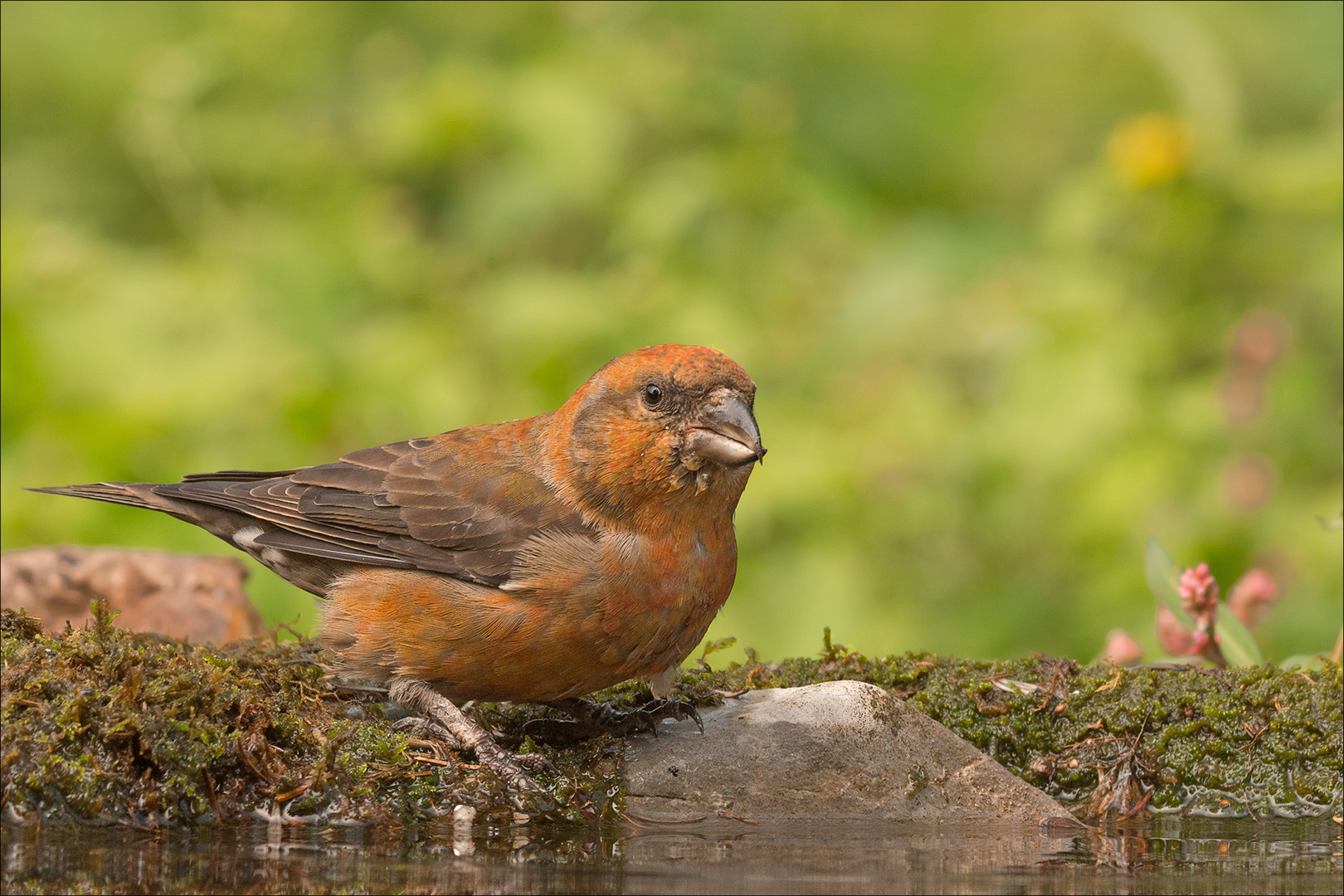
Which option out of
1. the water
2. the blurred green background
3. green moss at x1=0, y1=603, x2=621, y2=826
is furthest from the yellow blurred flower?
green moss at x1=0, y1=603, x2=621, y2=826

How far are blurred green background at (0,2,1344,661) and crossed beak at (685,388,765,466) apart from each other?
2780 mm

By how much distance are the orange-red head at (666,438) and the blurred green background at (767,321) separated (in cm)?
264

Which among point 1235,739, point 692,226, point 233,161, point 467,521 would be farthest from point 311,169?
point 1235,739

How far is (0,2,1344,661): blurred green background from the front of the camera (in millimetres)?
7109

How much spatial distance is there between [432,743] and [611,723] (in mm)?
644

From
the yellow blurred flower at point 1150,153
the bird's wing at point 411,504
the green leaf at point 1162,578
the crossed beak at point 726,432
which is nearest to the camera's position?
the crossed beak at point 726,432

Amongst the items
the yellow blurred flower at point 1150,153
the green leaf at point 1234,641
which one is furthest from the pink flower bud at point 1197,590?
the yellow blurred flower at point 1150,153

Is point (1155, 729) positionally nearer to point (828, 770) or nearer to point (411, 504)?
point (828, 770)

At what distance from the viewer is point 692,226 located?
834 centimetres

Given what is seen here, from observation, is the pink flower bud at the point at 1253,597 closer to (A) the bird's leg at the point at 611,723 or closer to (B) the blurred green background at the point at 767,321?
(B) the blurred green background at the point at 767,321

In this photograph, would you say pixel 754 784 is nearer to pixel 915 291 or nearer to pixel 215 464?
pixel 215 464

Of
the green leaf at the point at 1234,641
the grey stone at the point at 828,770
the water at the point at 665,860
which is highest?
the green leaf at the point at 1234,641

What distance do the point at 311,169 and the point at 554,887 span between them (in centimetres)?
621

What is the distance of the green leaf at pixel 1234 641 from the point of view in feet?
16.7
